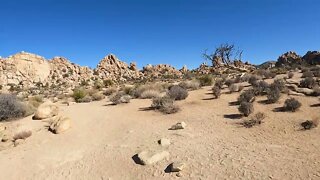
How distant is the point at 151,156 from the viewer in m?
8.61

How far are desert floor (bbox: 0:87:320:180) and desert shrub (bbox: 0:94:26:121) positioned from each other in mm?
1166

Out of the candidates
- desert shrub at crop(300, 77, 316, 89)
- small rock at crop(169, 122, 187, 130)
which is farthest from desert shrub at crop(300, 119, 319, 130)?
desert shrub at crop(300, 77, 316, 89)

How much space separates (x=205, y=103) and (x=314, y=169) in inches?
336

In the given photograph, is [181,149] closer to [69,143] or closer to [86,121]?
[69,143]

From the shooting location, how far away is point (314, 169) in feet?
22.7

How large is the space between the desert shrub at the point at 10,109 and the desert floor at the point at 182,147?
3.83 ft

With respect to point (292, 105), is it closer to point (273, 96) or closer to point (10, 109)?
point (273, 96)

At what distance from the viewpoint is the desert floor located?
7.55 m

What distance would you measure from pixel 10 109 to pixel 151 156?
33.1 ft

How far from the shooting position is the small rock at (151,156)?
8.41 m

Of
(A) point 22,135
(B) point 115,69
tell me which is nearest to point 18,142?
(A) point 22,135

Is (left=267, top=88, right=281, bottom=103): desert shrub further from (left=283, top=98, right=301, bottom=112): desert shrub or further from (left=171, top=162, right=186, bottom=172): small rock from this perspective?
(left=171, top=162, right=186, bottom=172): small rock

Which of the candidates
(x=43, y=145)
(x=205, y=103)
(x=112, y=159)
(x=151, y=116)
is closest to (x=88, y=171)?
(x=112, y=159)

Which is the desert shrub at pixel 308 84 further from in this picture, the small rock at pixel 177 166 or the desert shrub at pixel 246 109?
the small rock at pixel 177 166
